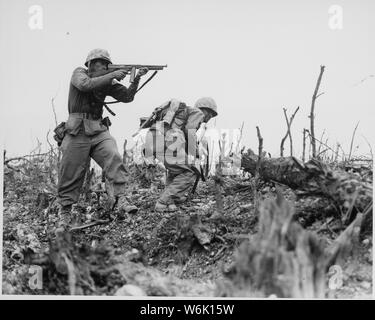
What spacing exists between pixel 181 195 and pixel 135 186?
86 centimetres

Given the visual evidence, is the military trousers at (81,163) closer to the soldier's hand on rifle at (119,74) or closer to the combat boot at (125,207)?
the combat boot at (125,207)

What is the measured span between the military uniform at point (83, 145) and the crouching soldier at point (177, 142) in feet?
1.44

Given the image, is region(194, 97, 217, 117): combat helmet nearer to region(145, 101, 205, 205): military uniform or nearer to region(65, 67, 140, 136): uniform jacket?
region(145, 101, 205, 205): military uniform

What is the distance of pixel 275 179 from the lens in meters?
6.70

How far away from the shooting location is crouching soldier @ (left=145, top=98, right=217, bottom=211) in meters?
7.11

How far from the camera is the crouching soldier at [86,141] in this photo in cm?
694

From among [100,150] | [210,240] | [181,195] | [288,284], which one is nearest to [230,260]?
[210,240]

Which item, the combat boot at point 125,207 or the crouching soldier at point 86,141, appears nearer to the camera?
the crouching soldier at point 86,141

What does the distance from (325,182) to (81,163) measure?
249 centimetres

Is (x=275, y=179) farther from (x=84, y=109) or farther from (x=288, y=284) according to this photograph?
(x=84, y=109)

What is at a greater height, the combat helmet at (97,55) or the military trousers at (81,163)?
the combat helmet at (97,55)

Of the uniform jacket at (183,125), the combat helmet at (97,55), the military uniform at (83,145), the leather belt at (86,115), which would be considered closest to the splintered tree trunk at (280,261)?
the uniform jacket at (183,125)

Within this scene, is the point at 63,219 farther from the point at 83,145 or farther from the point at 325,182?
the point at 325,182

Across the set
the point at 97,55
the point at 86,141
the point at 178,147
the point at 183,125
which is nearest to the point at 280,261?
the point at 178,147
